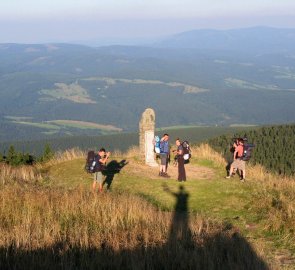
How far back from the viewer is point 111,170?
19703 millimetres

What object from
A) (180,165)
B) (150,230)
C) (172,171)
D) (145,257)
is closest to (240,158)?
(180,165)

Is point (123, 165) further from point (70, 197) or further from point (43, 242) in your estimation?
point (43, 242)

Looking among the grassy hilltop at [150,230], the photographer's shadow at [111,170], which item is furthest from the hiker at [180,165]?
the photographer's shadow at [111,170]

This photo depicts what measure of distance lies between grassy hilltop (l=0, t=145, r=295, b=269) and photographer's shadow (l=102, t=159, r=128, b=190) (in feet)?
7.18

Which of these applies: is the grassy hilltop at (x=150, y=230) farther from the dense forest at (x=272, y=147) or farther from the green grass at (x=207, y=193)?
the dense forest at (x=272, y=147)

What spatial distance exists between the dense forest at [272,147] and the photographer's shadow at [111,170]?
16.5m

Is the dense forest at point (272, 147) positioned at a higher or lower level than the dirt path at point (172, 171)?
lower

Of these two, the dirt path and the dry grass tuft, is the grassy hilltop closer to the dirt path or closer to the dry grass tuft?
the dirt path

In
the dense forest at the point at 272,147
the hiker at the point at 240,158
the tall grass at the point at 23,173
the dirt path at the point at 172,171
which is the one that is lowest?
the dense forest at the point at 272,147

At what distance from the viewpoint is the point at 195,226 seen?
854cm

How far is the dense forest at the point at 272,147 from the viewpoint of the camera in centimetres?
3902

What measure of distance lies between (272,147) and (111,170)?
27.7m

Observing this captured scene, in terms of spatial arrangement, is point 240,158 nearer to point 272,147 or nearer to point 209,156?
point 209,156

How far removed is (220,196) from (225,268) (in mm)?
8836
